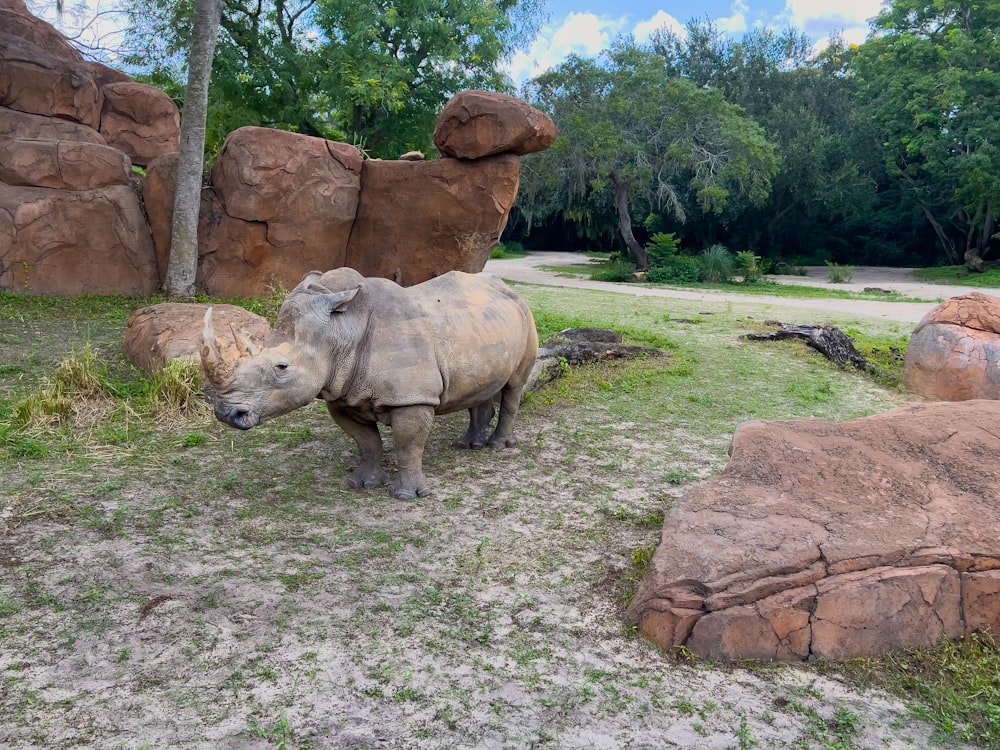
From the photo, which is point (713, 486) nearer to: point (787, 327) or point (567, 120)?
point (787, 327)

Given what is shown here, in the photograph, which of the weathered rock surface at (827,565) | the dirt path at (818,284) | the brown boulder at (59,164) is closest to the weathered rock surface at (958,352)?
the weathered rock surface at (827,565)

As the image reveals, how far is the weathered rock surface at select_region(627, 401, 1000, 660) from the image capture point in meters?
2.98

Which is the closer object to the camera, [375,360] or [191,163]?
[375,360]

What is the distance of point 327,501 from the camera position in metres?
4.49

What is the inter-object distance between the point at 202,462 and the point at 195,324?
7.82 feet

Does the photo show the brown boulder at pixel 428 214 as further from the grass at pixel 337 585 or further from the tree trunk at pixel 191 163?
the grass at pixel 337 585

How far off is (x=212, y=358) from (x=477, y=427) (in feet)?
7.67

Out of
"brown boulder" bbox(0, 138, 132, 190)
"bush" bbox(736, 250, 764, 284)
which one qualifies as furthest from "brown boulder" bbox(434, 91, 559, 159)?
"bush" bbox(736, 250, 764, 284)

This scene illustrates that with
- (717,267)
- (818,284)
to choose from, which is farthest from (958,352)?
Result: (818,284)

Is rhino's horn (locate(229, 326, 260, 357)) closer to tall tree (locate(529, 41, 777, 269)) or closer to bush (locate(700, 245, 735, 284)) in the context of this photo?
tall tree (locate(529, 41, 777, 269))

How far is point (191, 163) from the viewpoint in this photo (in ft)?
31.8

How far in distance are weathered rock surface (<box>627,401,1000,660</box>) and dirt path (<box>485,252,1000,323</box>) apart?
421 inches

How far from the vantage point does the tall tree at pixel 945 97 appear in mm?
22844

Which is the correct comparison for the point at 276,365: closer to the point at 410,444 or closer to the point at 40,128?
the point at 410,444
